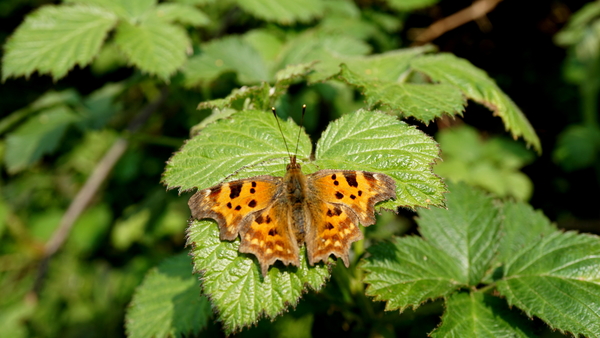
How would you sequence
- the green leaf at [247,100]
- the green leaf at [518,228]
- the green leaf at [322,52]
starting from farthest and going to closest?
1. the green leaf at [322,52]
2. the green leaf at [518,228]
3. the green leaf at [247,100]

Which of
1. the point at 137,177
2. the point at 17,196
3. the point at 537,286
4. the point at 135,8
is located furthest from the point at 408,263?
the point at 17,196

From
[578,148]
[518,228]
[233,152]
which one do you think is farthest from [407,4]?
[233,152]

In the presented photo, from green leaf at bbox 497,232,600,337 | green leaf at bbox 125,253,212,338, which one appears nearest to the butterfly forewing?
green leaf at bbox 497,232,600,337

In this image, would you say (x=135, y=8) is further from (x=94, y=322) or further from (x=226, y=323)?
(x=94, y=322)

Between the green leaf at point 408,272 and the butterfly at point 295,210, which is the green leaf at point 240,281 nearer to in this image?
the butterfly at point 295,210

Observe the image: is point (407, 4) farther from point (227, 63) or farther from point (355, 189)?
point (355, 189)

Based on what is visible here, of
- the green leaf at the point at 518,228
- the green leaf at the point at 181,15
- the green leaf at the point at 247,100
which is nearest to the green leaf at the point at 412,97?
the green leaf at the point at 247,100
